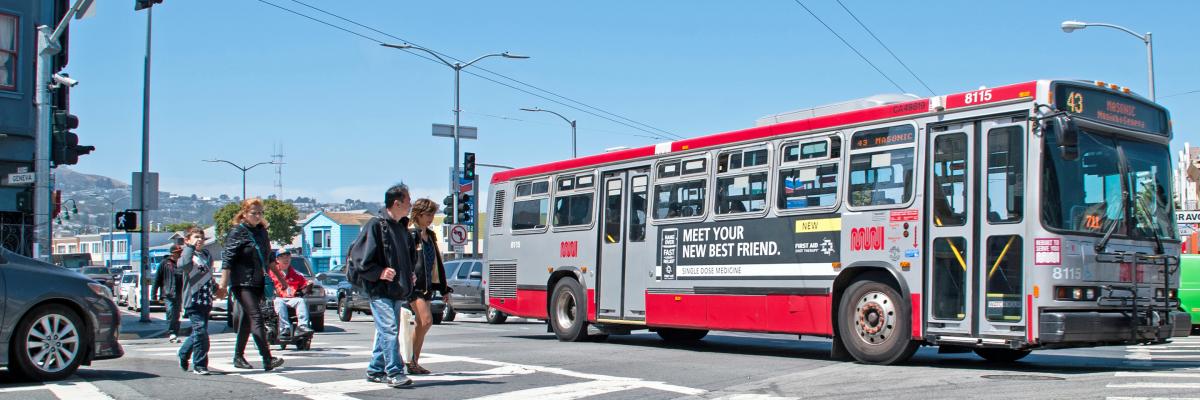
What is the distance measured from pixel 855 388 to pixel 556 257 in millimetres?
8242

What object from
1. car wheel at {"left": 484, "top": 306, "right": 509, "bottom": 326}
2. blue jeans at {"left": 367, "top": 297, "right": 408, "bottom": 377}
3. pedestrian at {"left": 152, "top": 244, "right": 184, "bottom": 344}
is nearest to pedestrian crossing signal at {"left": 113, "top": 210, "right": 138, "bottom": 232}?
pedestrian at {"left": 152, "top": 244, "right": 184, "bottom": 344}

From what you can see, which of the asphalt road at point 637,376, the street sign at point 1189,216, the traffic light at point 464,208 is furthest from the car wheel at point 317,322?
the street sign at point 1189,216

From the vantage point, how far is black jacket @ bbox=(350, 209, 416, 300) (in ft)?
30.2

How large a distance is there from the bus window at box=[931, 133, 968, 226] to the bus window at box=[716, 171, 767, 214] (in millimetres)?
2511

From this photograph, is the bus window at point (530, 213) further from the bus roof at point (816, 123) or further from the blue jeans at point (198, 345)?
the blue jeans at point (198, 345)

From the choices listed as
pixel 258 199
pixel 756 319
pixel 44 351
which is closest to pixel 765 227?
pixel 756 319

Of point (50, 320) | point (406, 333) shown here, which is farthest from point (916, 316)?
point (50, 320)

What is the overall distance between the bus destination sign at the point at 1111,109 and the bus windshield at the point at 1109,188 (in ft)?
0.61

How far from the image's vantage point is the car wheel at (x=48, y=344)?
364 inches

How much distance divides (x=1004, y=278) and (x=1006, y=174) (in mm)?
999

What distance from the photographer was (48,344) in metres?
9.46

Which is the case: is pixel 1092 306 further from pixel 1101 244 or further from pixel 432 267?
pixel 432 267

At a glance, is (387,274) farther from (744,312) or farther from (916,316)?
(744,312)

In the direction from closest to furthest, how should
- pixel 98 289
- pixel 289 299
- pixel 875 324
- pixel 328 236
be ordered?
pixel 98 289 → pixel 875 324 → pixel 289 299 → pixel 328 236
